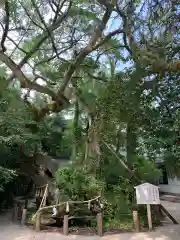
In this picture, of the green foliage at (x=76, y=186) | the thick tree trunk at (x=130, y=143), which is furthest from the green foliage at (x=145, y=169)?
the green foliage at (x=76, y=186)

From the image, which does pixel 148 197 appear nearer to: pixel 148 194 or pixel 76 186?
pixel 148 194

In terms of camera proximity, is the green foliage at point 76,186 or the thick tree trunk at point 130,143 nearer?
the thick tree trunk at point 130,143

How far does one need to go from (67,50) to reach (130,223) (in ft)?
17.0

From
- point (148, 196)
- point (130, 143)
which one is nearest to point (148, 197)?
point (148, 196)

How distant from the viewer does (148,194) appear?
6.41 metres

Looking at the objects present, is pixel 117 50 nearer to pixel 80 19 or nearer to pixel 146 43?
pixel 80 19

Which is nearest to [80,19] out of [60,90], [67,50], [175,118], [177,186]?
[67,50]

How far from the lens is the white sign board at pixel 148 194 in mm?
6367

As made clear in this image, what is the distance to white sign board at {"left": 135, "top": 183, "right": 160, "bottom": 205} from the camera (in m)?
6.37

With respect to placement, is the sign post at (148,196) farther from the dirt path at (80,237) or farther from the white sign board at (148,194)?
the dirt path at (80,237)

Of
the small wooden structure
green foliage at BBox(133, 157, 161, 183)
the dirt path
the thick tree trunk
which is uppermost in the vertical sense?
the thick tree trunk

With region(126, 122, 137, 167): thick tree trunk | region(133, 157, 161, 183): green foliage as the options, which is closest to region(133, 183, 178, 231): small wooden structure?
region(126, 122, 137, 167): thick tree trunk

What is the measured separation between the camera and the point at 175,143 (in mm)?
4688

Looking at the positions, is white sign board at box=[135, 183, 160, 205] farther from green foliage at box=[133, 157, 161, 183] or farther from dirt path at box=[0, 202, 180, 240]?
green foliage at box=[133, 157, 161, 183]
